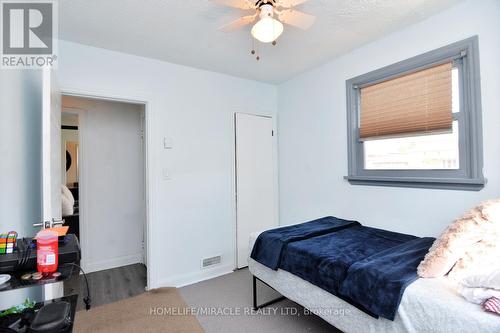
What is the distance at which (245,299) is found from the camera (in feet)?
8.43

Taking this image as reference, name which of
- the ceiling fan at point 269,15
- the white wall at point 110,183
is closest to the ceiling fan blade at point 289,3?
the ceiling fan at point 269,15

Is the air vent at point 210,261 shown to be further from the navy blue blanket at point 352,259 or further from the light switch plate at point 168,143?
the light switch plate at point 168,143

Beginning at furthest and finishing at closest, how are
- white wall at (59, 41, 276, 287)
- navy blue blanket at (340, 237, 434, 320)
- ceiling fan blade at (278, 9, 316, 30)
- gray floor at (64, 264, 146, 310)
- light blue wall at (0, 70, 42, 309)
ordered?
gray floor at (64, 264, 146, 310)
white wall at (59, 41, 276, 287)
ceiling fan blade at (278, 9, 316, 30)
light blue wall at (0, 70, 42, 309)
navy blue blanket at (340, 237, 434, 320)

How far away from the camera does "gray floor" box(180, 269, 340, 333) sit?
2.11m

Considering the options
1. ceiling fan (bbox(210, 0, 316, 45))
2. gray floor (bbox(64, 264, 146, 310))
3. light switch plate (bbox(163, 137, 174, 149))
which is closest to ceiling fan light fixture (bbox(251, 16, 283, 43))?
ceiling fan (bbox(210, 0, 316, 45))

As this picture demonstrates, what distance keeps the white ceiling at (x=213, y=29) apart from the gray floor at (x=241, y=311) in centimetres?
254

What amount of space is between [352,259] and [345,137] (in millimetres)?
1493

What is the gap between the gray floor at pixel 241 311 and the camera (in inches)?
83.0

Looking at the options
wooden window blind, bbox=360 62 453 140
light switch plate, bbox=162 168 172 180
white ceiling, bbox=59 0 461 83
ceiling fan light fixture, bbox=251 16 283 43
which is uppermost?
white ceiling, bbox=59 0 461 83

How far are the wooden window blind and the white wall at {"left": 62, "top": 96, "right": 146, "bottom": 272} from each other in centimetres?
288

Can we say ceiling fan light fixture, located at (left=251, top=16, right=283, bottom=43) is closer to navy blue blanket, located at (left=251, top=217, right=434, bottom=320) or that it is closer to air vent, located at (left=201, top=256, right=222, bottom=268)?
navy blue blanket, located at (left=251, top=217, right=434, bottom=320)

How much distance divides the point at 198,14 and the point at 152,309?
2629 mm

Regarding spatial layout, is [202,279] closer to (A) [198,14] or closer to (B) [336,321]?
(B) [336,321]

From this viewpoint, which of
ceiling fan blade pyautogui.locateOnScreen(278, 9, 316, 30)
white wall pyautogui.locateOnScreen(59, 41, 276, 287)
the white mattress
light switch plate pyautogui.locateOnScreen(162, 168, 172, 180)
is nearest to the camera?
the white mattress
